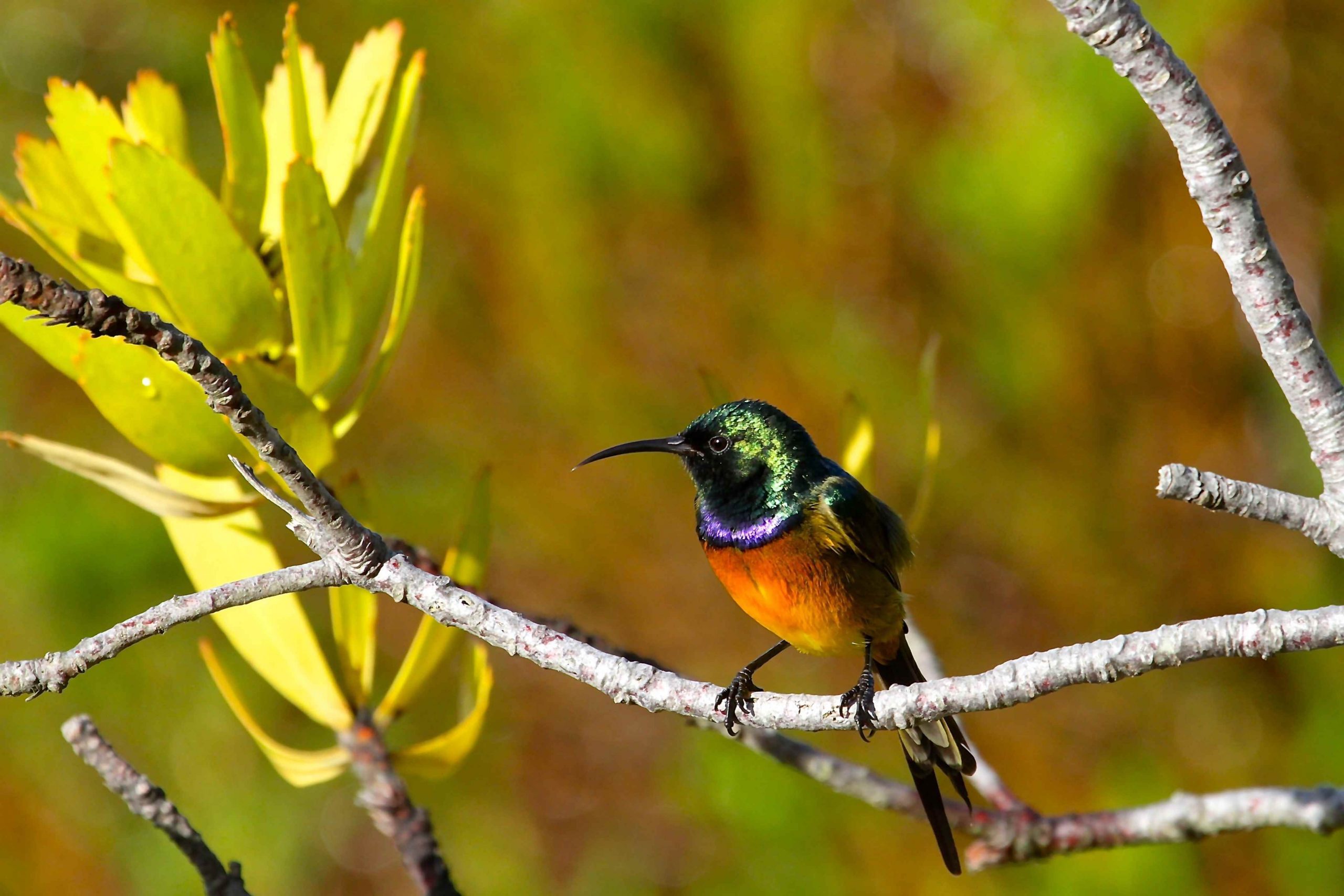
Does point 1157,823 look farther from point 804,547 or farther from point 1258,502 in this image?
point 1258,502

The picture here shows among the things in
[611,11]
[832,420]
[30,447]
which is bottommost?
[30,447]

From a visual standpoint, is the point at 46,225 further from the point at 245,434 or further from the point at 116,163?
the point at 245,434

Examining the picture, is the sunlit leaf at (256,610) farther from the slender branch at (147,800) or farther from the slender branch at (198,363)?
the slender branch at (198,363)

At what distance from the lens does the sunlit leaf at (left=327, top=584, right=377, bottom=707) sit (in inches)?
38.2

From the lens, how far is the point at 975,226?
2.18m

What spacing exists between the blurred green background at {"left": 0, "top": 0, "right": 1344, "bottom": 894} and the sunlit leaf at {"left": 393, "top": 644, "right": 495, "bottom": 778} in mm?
956

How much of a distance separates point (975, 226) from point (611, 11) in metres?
0.90

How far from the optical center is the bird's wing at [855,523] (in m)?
1.19

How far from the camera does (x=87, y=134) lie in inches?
32.1

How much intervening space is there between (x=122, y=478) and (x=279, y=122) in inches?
13.5

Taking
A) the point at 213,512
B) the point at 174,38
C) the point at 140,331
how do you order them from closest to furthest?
the point at 140,331 < the point at 213,512 < the point at 174,38

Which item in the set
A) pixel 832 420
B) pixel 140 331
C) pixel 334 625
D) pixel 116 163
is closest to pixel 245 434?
pixel 140 331

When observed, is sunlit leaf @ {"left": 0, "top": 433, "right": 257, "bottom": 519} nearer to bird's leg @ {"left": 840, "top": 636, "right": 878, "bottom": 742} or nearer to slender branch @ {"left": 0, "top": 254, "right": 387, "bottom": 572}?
slender branch @ {"left": 0, "top": 254, "right": 387, "bottom": 572}

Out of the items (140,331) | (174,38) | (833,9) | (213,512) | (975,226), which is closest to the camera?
(140,331)
